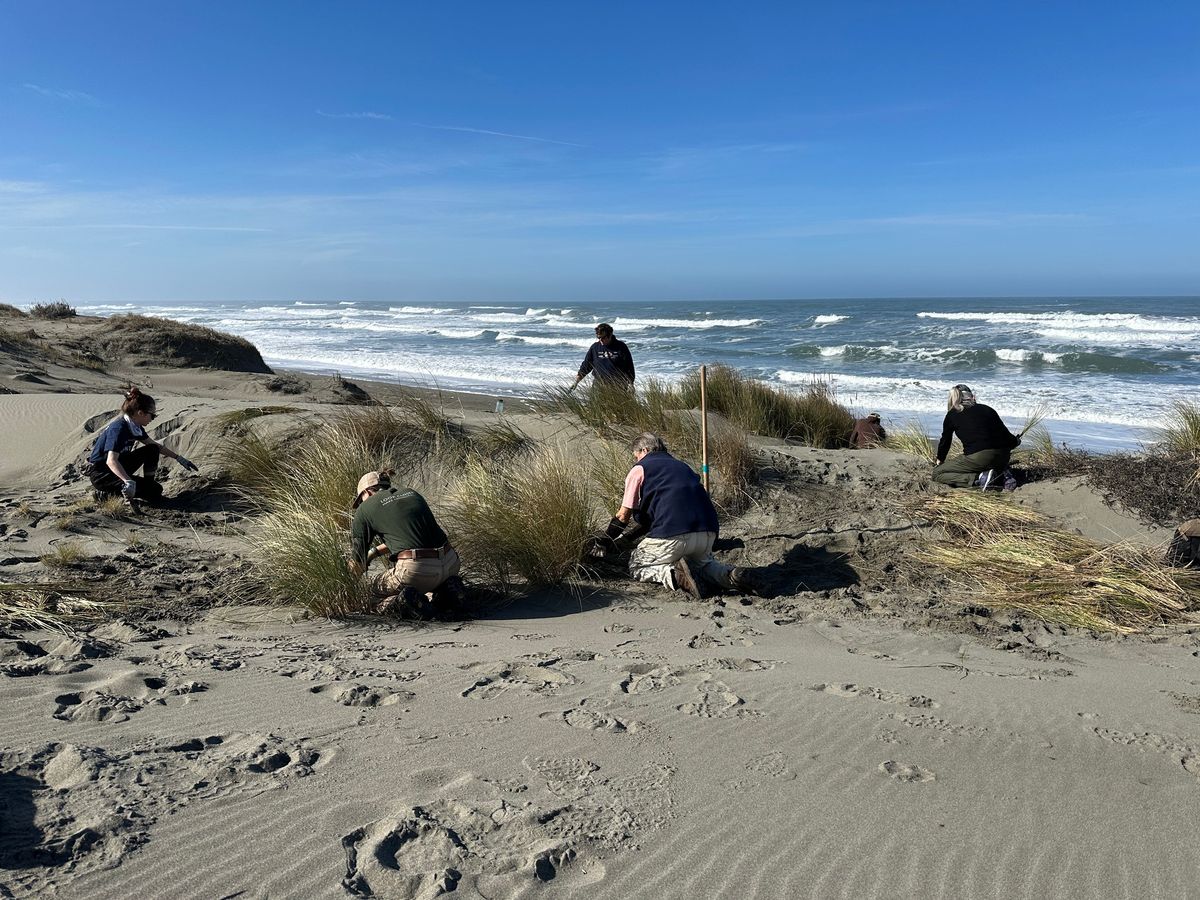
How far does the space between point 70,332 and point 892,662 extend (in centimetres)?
2218

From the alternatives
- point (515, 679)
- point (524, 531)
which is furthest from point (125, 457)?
point (515, 679)

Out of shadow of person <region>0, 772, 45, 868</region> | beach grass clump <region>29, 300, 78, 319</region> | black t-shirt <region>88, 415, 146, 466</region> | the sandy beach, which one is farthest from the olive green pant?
beach grass clump <region>29, 300, 78, 319</region>

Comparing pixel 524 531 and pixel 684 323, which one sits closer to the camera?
pixel 524 531

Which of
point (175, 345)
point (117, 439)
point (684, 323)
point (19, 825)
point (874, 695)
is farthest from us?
point (684, 323)

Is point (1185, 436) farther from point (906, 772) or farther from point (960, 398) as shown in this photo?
point (906, 772)

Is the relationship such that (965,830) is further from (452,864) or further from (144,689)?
(144,689)

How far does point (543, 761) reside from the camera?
337cm

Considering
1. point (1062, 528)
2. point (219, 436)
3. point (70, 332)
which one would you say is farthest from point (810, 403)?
point (70, 332)

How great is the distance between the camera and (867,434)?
10453mm

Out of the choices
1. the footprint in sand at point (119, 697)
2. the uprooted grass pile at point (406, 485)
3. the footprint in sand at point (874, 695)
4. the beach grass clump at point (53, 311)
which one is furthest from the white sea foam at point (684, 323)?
the footprint in sand at point (119, 697)

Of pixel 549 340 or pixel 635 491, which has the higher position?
pixel 549 340

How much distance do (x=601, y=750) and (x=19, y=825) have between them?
1975 millimetres

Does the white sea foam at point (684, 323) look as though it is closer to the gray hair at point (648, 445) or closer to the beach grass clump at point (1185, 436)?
the beach grass clump at point (1185, 436)

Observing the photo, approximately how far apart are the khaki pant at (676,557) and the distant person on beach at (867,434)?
177 inches
